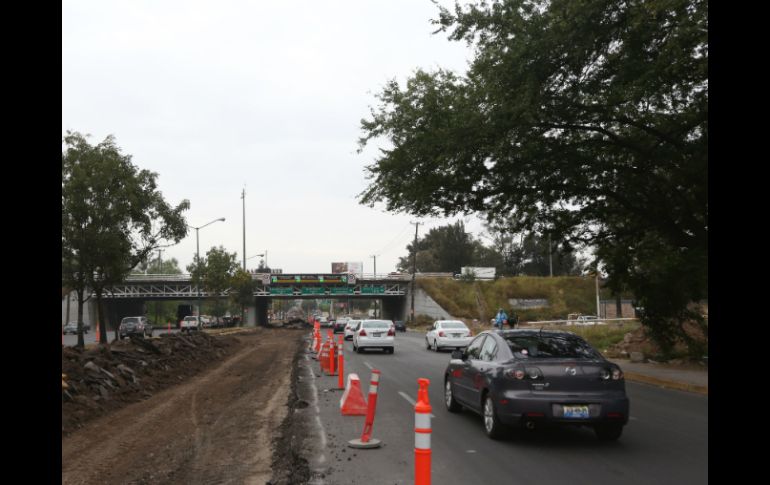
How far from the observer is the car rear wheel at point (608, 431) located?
28.9ft

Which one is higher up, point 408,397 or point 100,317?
point 100,317

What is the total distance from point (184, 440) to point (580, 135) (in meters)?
14.4

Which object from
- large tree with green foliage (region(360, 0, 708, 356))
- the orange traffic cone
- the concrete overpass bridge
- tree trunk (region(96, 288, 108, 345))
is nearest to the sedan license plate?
the orange traffic cone

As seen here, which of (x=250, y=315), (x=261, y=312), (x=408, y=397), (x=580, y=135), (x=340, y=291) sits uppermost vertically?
(x=580, y=135)

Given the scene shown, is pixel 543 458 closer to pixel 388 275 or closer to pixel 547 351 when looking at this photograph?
pixel 547 351

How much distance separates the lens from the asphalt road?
703 centimetres

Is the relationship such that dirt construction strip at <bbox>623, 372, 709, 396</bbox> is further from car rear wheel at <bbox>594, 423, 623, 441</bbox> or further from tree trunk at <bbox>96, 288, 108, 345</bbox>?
tree trunk at <bbox>96, 288, 108, 345</bbox>

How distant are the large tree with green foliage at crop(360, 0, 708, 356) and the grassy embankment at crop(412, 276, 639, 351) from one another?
53098 millimetres

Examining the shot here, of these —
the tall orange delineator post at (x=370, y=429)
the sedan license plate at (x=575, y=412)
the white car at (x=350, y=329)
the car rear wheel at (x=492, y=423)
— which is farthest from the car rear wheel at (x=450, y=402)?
the white car at (x=350, y=329)

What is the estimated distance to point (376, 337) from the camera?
28.3 meters

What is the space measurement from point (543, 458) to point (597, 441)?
1.43 m

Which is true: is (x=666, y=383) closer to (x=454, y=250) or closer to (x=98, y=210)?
(x=98, y=210)

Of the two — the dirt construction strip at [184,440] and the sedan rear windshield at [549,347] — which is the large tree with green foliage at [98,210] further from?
the sedan rear windshield at [549,347]

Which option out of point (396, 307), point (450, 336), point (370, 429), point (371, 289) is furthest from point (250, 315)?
point (370, 429)
